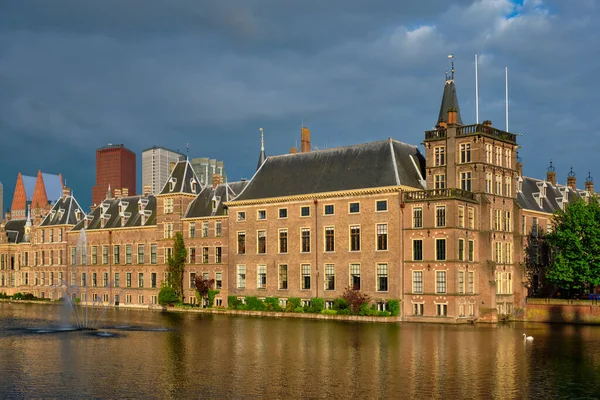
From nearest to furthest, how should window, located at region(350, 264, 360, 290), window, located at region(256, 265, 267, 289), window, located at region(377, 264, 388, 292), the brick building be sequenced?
1. the brick building
2. window, located at region(377, 264, 388, 292)
3. window, located at region(350, 264, 360, 290)
4. window, located at region(256, 265, 267, 289)

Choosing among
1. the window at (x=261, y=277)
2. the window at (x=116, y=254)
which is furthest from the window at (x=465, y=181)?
the window at (x=116, y=254)

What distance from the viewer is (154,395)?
2838cm

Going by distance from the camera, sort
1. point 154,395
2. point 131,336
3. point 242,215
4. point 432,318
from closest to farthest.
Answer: point 154,395
point 131,336
point 432,318
point 242,215

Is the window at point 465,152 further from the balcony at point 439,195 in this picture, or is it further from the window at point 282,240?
the window at point 282,240

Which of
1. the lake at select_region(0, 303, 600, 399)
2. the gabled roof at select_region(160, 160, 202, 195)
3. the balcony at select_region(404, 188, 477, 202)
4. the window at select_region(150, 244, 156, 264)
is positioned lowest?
the lake at select_region(0, 303, 600, 399)

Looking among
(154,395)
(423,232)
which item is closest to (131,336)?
(154,395)

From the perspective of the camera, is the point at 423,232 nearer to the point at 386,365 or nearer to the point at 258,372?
the point at 386,365

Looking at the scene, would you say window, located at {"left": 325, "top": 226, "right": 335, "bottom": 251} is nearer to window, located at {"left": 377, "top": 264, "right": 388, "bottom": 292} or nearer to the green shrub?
window, located at {"left": 377, "top": 264, "right": 388, "bottom": 292}

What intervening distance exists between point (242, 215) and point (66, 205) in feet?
126

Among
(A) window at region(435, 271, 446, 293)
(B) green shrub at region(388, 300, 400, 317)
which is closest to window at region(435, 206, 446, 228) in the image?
(A) window at region(435, 271, 446, 293)

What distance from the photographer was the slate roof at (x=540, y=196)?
251 feet

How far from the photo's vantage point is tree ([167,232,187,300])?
278 ft

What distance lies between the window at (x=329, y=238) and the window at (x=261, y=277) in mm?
8516

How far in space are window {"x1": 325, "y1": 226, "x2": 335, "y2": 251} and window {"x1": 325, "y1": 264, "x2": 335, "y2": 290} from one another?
5.69 ft
